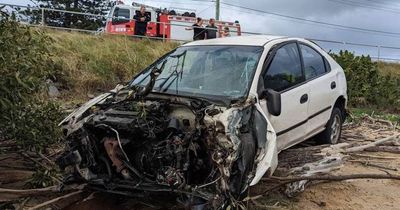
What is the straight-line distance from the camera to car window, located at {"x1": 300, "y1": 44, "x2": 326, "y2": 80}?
6.53 meters

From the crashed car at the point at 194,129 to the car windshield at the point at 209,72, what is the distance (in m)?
0.01

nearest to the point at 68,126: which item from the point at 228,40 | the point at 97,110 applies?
the point at 97,110

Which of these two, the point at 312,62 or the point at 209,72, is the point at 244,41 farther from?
the point at 312,62

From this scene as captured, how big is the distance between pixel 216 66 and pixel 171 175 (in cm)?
176

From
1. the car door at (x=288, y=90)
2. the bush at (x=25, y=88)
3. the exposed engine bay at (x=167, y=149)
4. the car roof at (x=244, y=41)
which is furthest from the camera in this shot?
the car roof at (x=244, y=41)

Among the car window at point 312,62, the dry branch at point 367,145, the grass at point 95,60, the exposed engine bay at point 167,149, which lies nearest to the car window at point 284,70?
the car window at point 312,62

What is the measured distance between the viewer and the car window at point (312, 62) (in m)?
6.53

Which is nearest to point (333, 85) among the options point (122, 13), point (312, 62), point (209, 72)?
point (312, 62)

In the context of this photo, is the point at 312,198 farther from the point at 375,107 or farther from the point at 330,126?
the point at 375,107

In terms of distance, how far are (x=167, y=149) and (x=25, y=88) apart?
1644 mm

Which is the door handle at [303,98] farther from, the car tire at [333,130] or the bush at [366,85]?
the bush at [366,85]

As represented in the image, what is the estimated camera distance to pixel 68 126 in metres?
4.96

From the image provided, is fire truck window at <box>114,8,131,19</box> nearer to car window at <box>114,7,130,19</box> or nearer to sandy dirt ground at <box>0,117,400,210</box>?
car window at <box>114,7,130,19</box>

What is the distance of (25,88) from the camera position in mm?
5004
